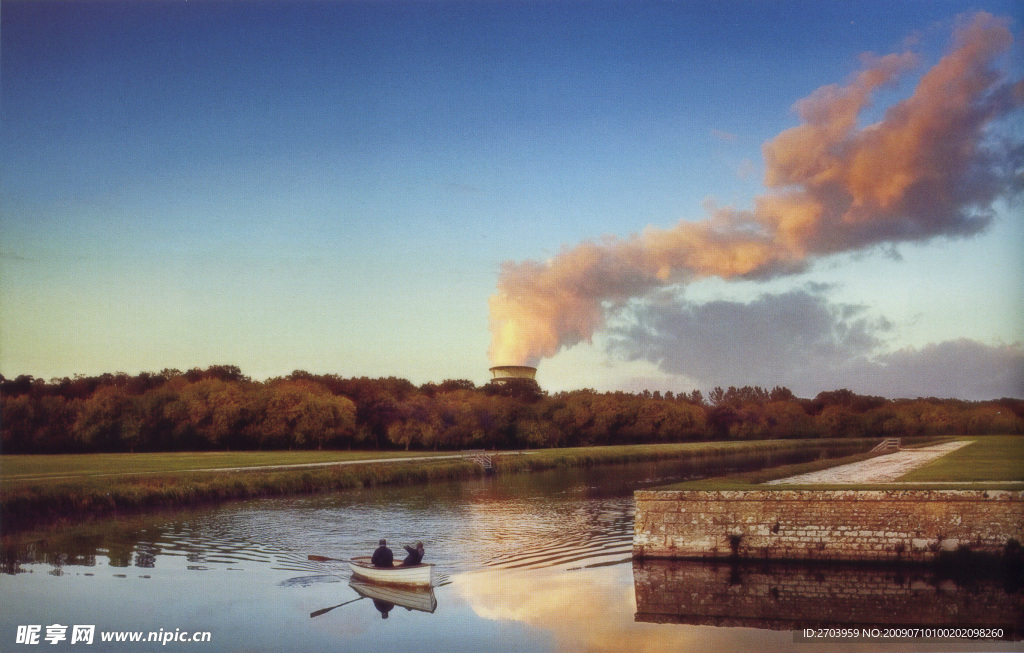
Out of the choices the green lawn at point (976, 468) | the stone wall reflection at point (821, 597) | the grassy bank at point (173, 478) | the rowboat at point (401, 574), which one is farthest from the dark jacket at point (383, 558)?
the grassy bank at point (173, 478)

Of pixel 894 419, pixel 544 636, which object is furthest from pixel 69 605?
pixel 894 419

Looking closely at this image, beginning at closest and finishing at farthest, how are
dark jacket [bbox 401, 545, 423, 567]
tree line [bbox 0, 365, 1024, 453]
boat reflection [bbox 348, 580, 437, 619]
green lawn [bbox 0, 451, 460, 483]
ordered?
boat reflection [bbox 348, 580, 437, 619]
dark jacket [bbox 401, 545, 423, 567]
green lawn [bbox 0, 451, 460, 483]
tree line [bbox 0, 365, 1024, 453]

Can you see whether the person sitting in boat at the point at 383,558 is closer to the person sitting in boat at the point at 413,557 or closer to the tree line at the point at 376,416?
the person sitting in boat at the point at 413,557

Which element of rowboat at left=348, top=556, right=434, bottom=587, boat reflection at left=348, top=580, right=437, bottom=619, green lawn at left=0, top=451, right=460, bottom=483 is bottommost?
boat reflection at left=348, top=580, right=437, bottom=619

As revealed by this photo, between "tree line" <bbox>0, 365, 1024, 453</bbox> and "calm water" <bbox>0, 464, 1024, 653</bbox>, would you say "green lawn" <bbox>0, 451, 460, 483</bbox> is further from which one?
"calm water" <bbox>0, 464, 1024, 653</bbox>

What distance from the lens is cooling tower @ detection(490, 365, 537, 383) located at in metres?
101

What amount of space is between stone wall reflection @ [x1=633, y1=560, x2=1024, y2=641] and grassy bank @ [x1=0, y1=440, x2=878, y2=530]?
22.3 meters

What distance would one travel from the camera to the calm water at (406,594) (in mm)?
16500

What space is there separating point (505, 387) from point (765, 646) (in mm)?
83560

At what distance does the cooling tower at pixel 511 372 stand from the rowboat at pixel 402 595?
264 ft

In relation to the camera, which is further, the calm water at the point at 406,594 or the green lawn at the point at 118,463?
the green lawn at the point at 118,463

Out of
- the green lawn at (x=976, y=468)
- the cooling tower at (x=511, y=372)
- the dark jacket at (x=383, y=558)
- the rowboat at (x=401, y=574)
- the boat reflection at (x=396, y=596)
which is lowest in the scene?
the boat reflection at (x=396, y=596)

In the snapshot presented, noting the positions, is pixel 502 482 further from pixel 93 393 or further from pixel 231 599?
pixel 93 393

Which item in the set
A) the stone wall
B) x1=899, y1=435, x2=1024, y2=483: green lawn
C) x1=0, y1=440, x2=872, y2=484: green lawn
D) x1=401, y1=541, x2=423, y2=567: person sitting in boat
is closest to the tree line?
x1=0, y1=440, x2=872, y2=484: green lawn
